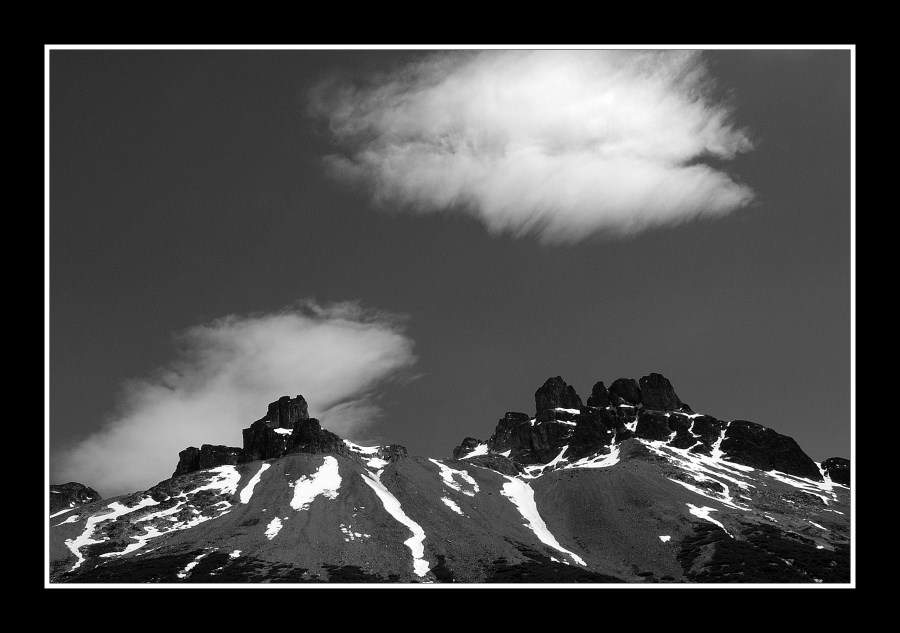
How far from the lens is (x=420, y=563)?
11931cm

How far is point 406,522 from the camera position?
146625 mm

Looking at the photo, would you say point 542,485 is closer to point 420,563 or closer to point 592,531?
point 592,531

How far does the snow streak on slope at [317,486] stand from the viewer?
160 metres

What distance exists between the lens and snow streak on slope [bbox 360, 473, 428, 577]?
119 metres

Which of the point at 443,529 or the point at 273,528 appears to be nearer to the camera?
the point at 273,528

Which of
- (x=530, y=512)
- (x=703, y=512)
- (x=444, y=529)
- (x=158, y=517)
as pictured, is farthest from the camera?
(x=530, y=512)

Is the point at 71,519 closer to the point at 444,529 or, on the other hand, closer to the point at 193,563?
the point at 193,563

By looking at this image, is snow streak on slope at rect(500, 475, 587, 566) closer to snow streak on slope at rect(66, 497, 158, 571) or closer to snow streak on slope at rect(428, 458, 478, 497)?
snow streak on slope at rect(428, 458, 478, 497)

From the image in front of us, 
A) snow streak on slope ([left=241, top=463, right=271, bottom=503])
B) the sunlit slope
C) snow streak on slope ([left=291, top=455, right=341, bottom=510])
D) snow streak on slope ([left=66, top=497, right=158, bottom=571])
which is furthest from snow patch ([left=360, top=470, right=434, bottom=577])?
snow streak on slope ([left=66, top=497, right=158, bottom=571])

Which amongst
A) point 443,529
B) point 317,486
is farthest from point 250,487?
point 443,529

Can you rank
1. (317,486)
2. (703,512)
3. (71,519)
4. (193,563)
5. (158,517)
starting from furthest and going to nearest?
(317,486) < (158,517) < (71,519) < (703,512) < (193,563)

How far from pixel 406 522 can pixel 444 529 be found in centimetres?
1082
